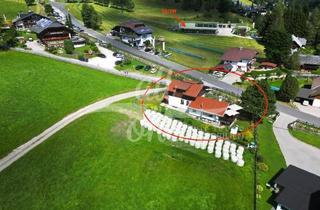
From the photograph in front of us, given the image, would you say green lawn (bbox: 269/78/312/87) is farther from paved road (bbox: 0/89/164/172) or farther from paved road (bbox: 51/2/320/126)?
paved road (bbox: 0/89/164/172)

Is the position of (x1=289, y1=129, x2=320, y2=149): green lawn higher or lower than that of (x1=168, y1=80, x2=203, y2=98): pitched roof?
lower

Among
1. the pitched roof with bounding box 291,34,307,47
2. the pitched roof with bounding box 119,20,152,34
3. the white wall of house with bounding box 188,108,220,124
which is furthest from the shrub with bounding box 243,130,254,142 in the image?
the pitched roof with bounding box 291,34,307,47

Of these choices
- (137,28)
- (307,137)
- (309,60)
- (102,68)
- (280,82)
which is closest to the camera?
(307,137)

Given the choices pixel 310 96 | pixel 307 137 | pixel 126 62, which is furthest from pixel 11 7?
pixel 307 137

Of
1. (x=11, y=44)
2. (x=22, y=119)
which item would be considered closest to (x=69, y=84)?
(x=22, y=119)

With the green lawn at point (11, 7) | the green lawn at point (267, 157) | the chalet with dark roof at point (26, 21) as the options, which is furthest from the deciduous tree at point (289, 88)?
the green lawn at point (11, 7)

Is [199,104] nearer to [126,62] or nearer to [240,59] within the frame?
[126,62]
